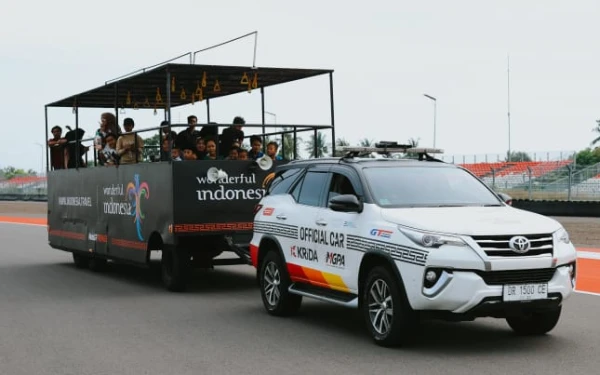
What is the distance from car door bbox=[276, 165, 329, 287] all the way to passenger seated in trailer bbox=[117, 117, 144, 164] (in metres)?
4.91

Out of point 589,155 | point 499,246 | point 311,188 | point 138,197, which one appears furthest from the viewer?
point 589,155

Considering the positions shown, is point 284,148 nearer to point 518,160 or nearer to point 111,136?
point 111,136

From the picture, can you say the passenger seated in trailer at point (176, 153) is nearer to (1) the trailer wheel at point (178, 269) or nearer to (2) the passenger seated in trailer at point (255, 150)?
(2) the passenger seated in trailer at point (255, 150)

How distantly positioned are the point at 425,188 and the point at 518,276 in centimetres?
177

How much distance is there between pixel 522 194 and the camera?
123ft

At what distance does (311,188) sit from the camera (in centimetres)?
1085

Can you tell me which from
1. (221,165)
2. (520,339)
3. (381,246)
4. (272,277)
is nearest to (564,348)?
(520,339)

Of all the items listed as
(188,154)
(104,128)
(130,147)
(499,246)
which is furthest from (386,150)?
Answer: (104,128)

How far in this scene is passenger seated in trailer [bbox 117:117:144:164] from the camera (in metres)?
15.4

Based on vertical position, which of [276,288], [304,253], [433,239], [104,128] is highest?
[104,128]

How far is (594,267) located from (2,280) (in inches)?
389

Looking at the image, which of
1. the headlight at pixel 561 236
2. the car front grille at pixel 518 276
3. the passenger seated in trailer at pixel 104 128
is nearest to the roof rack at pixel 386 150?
the headlight at pixel 561 236

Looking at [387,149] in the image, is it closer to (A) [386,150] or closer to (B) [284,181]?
(A) [386,150]

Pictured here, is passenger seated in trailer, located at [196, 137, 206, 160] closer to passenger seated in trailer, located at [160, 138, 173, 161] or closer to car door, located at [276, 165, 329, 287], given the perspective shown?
passenger seated in trailer, located at [160, 138, 173, 161]
